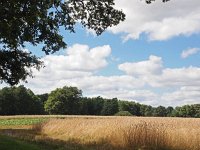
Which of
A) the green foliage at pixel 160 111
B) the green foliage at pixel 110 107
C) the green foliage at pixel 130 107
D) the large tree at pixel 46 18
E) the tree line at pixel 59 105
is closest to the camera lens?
the large tree at pixel 46 18

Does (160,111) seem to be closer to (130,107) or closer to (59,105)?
(130,107)

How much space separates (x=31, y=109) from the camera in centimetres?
13588

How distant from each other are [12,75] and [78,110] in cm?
11482

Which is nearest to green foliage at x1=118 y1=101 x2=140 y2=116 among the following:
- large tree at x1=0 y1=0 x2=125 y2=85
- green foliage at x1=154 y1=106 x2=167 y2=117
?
green foliage at x1=154 y1=106 x2=167 y2=117

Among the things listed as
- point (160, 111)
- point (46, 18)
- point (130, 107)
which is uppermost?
point (130, 107)

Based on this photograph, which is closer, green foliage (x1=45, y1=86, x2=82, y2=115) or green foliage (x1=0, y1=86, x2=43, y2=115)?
green foliage (x1=0, y1=86, x2=43, y2=115)

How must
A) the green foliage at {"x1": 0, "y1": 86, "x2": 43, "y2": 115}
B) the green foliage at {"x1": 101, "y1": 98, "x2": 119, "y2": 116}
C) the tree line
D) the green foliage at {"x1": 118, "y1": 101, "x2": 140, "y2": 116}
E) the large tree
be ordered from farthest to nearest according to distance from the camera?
the green foliage at {"x1": 118, "y1": 101, "x2": 140, "y2": 116} < the green foliage at {"x1": 101, "y1": 98, "x2": 119, "y2": 116} < the tree line < the green foliage at {"x1": 0, "y1": 86, "x2": 43, "y2": 115} < the large tree

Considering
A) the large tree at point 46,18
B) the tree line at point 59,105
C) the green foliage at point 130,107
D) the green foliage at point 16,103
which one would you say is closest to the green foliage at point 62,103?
the tree line at point 59,105

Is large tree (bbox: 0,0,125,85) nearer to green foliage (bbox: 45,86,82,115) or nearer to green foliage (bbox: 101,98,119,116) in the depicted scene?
green foliage (bbox: 45,86,82,115)

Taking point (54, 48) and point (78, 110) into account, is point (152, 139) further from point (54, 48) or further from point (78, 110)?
point (78, 110)

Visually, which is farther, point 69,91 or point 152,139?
point 69,91

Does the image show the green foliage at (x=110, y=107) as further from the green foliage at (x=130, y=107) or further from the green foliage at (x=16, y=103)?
the green foliage at (x=16, y=103)

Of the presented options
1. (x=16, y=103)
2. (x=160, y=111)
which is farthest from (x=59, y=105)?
(x=160, y=111)

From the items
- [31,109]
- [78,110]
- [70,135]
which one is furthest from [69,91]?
[70,135]
